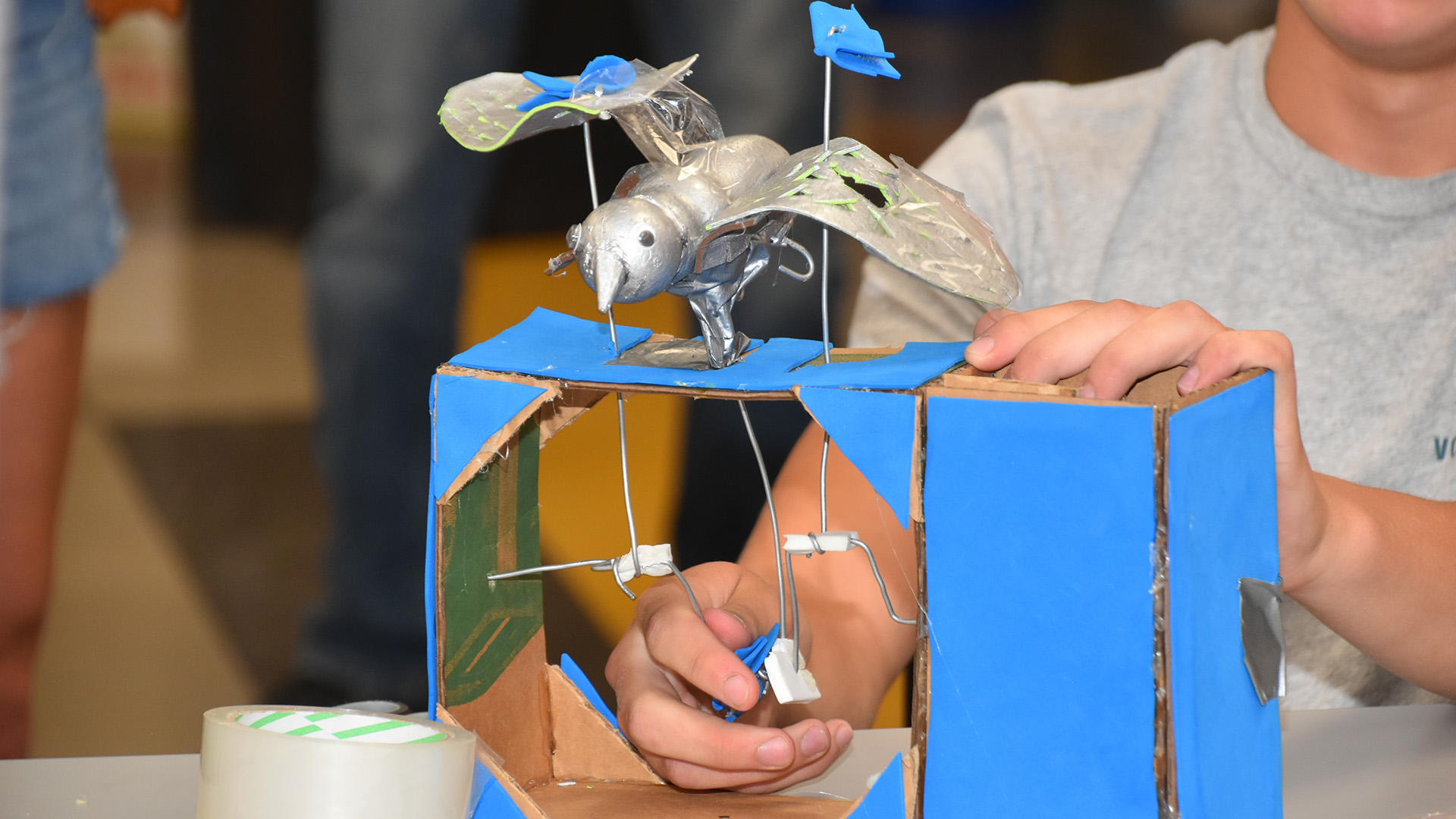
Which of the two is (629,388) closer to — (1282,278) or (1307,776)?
(1307,776)

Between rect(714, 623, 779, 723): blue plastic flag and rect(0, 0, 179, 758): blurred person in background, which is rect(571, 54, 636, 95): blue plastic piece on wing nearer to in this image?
rect(714, 623, 779, 723): blue plastic flag

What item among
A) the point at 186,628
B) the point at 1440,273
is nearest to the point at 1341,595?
the point at 1440,273

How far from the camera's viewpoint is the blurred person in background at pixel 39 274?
1.18 metres

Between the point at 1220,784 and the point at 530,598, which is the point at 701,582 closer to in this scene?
the point at 530,598

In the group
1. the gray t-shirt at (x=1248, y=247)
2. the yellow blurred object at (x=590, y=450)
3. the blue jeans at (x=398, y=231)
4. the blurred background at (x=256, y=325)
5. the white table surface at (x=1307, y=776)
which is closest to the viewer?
the white table surface at (x=1307, y=776)

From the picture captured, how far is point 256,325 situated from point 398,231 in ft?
3.62

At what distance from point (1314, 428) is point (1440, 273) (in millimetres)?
118

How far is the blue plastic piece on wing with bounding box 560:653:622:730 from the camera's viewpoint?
51 cm

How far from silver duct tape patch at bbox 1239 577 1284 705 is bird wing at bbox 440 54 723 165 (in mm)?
231

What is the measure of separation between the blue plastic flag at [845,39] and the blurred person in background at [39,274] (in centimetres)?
102

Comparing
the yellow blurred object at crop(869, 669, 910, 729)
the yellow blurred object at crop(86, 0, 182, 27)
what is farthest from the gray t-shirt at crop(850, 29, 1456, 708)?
the yellow blurred object at crop(86, 0, 182, 27)

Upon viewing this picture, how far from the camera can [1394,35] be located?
66 centimetres

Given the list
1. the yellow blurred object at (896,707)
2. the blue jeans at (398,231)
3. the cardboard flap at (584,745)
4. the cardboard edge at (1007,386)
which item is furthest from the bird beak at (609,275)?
the blue jeans at (398,231)

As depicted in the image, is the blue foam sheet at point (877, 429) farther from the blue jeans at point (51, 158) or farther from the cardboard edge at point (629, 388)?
the blue jeans at point (51, 158)
